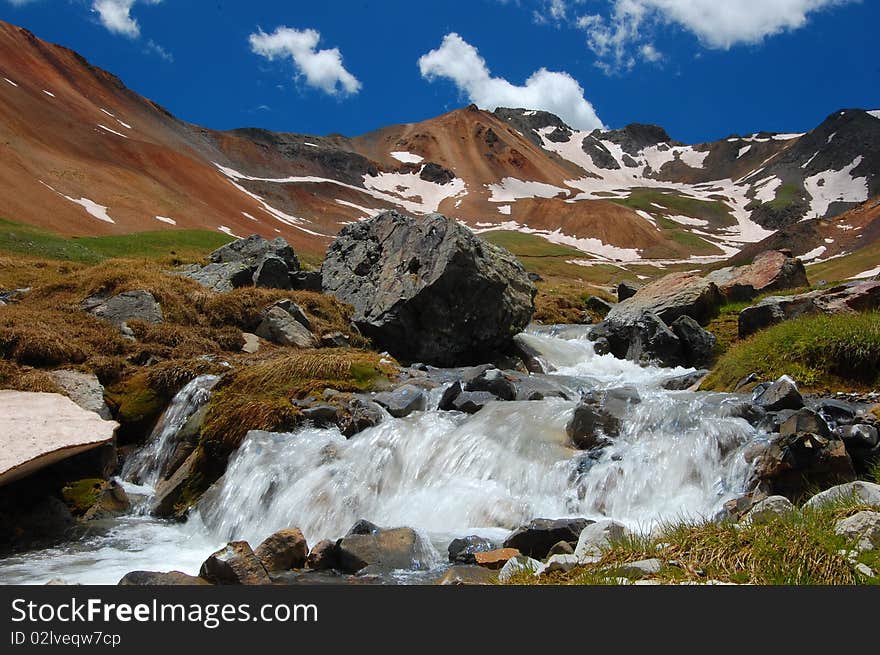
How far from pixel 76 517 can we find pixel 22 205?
64.2 meters

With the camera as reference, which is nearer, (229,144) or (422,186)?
(229,144)

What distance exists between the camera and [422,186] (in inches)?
7751

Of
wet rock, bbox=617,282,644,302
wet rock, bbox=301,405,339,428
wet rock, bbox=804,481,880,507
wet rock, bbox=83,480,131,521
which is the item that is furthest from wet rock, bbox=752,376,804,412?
wet rock, bbox=617,282,644,302

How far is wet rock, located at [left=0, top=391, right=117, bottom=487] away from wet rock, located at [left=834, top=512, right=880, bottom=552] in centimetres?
954

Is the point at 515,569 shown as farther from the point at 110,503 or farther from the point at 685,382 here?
the point at 685,382

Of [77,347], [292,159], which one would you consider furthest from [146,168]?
[77,347]

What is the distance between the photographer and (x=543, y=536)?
7121 millimetres

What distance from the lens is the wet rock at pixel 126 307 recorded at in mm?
16734

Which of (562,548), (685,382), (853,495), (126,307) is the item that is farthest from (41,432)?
(685,382)

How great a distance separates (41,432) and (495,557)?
7101mm

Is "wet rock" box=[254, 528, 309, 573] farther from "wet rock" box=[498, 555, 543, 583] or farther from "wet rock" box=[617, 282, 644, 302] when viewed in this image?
"wet rock" box=[617, 282, 644, 302]

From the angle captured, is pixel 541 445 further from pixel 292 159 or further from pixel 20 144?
pixel 292 159
